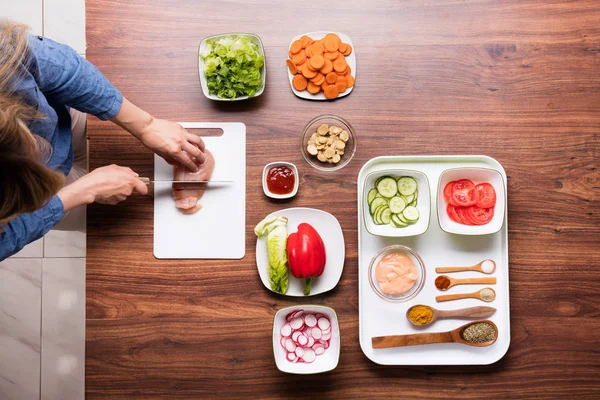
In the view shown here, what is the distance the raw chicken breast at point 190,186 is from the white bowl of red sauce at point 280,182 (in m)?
0.18

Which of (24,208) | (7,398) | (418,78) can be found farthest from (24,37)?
(7,398)

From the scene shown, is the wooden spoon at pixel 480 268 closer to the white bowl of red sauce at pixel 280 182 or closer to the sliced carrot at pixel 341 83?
the white bowl of red sauce at pixel 280 182

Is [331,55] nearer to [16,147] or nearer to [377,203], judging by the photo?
[377,203]

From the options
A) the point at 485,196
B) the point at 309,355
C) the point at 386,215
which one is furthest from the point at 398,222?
the point at 309,355

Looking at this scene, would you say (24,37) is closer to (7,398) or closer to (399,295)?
(399,295)

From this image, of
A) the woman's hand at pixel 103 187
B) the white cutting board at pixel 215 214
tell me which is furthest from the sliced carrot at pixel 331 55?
the woman's hand at pixel 103 187

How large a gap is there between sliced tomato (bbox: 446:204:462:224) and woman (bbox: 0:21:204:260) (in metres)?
0.76

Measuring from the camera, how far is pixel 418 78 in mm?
1538

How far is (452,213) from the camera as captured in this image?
4.83ft

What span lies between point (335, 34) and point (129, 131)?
Answer: 0.69 metres

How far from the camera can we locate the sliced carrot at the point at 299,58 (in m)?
1.51

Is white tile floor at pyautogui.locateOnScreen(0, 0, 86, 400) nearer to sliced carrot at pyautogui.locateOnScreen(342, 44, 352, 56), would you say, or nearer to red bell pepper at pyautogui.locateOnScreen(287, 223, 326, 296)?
red bell pepper at pyautogui.locateOnScreen(287, 223, 326, 296)

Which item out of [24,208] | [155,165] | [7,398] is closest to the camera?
[24,208]

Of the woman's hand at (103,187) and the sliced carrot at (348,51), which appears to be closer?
the woman's hand at (103,187)
